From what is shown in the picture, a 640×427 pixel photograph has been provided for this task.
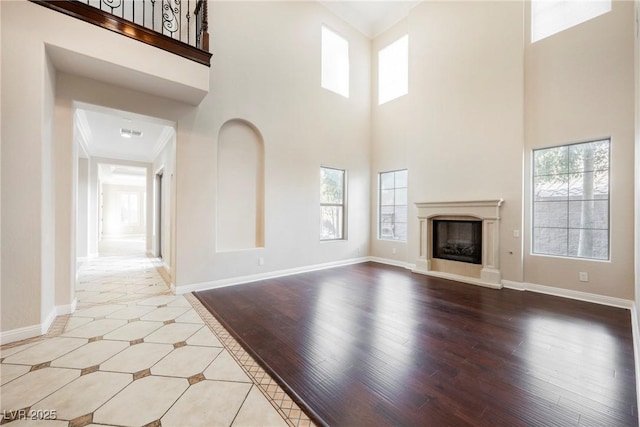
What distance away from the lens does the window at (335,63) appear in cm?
602

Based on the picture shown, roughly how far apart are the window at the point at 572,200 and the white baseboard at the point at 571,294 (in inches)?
21.1

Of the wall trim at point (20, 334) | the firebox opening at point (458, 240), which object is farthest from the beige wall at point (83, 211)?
the firebox opening at point (458, 240)

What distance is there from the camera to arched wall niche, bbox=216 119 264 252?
443cm

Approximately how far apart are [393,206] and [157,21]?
577cm

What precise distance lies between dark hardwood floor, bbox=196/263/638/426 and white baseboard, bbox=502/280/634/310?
229 mm

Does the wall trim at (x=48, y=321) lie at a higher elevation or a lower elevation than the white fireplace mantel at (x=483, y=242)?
lower

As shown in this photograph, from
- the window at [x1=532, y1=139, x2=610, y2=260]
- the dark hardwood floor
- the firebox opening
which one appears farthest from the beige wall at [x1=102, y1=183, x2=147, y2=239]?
the window at [x1=532, y1=139, x2=610, y2=260]

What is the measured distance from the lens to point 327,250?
18.9 feet

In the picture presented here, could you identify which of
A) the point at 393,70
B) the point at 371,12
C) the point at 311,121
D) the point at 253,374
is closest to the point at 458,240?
the point at 311,121

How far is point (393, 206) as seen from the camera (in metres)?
6.39

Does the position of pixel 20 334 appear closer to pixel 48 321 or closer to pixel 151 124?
pixel 48 321

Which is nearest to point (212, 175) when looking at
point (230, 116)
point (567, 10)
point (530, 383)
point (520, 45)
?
point (230, 116)

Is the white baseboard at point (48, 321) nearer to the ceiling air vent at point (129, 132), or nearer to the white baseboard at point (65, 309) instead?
the white baseboard at point (65, 309)

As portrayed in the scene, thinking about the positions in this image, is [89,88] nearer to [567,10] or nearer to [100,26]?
[100,26]
